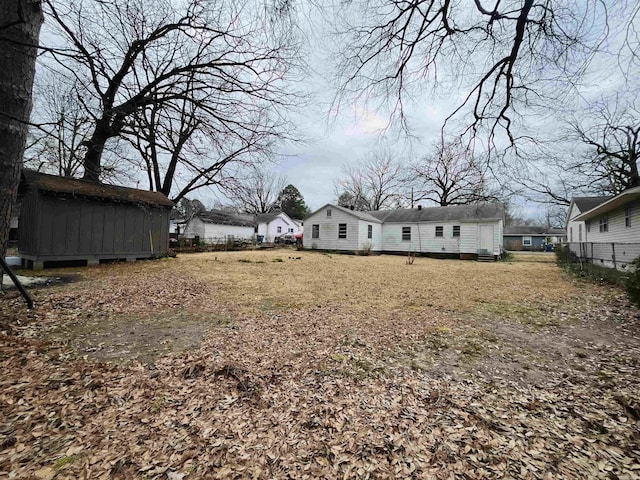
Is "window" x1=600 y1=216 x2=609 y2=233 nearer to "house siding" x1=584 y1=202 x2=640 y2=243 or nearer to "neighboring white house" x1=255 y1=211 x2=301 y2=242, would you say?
"house siding" x1=584 y1=202 x2=640 y2=243

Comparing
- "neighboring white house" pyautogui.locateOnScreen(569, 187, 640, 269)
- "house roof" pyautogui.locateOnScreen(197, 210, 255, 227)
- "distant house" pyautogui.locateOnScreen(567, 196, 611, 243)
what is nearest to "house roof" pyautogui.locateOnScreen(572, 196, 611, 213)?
"distant house" pyautogui.locateOnScreen(567, 196, 611, 243)

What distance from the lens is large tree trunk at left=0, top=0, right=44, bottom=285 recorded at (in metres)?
2.83

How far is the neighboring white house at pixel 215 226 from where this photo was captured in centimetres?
3005

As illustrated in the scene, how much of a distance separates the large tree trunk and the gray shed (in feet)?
20.3

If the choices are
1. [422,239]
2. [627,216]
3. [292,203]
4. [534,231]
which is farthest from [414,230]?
[534,231]

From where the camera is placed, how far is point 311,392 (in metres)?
2.42

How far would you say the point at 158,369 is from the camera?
8.82 feet

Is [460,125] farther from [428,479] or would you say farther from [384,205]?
[384,205]

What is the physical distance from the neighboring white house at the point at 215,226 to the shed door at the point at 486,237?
2299 centimetres

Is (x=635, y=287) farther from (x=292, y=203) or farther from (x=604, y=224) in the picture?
(x=292, y=203)

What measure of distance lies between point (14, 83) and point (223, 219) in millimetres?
30063

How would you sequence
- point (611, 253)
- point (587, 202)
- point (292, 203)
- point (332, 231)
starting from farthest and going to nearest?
point (292, 203), point (332, 231), point (587, 202), point (611, 253)

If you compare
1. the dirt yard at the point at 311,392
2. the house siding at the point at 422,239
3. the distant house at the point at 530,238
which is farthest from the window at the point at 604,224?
the distant house at the point at 530,238

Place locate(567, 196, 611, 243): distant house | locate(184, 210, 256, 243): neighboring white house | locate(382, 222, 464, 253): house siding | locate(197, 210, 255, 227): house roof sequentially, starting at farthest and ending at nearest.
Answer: locate(197, 210, 255, 227): house roof < locate(184, 210, 256, 243): neighboring white house < locate(382, 222, 464, 253): house siding < locate(567, 196, 611, 243): distant house
